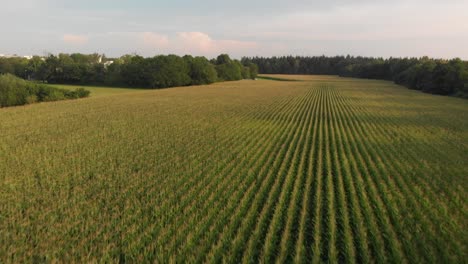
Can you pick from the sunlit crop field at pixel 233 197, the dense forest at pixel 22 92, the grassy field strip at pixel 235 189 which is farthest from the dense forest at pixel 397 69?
the dense forest at pixel 22 92

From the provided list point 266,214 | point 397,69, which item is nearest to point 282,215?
point 266,214

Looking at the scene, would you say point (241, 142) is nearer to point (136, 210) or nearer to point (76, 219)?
point (136, 210)

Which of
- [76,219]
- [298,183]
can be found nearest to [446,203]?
[298,183]

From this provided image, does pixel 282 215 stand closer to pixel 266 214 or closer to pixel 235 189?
pixel 266 214

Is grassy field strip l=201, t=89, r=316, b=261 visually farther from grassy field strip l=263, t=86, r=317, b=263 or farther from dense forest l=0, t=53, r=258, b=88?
dense forest l=0, t=53, r=258, b=88

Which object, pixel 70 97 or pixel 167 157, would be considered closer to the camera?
pixel 167 157
